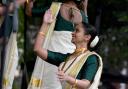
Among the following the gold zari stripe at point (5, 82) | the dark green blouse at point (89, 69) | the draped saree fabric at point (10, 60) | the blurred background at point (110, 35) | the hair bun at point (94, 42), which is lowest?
the blurred background at point (110, 35)

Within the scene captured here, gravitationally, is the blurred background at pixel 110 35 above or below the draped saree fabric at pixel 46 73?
below

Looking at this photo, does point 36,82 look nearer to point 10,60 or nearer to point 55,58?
point 10,60

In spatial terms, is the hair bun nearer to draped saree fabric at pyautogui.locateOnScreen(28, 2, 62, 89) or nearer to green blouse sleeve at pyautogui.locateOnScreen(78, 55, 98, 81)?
green blouse sleeve at pyautogui.locateOnScreen(78, 55, 98, 81)

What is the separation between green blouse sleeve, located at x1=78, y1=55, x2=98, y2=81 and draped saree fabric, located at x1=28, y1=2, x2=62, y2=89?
938 millimetres

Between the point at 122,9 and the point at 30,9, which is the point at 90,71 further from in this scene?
the point at 122,9

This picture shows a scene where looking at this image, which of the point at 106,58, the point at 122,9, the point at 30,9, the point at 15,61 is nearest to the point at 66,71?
the point at 15,61

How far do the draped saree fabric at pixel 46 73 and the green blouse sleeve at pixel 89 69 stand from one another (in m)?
0.94

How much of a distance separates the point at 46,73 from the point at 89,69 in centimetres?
124

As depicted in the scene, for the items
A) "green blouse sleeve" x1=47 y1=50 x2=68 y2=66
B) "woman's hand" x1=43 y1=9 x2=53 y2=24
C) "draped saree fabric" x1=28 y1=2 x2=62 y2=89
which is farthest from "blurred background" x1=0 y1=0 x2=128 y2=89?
"woman's hand" x1=43 y1=9 x2=53 y2=24

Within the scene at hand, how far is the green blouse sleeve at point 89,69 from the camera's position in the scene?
5.87 m

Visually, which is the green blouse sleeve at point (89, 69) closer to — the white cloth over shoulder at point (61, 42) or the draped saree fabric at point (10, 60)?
the draped saree fabric at point (10, 60)

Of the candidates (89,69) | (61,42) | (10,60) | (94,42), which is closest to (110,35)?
(61,42)

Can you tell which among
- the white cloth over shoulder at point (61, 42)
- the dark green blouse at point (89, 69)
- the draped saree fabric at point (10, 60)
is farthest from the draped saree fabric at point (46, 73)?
the dark green blouse at point (89, 69)

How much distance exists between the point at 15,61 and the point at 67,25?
2.40 feet
